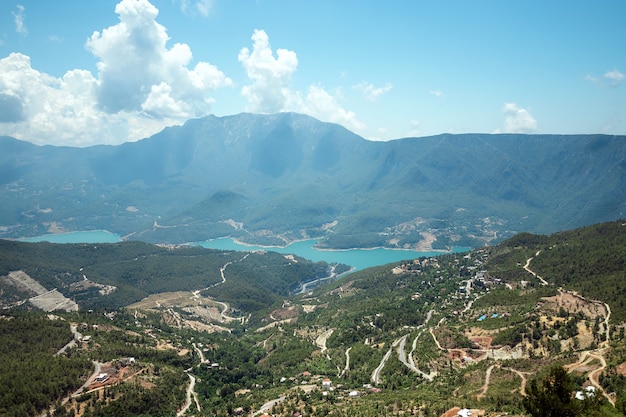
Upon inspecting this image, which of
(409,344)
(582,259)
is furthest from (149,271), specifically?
(582,259)

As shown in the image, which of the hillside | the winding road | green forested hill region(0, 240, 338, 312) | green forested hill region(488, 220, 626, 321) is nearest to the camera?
the hillside

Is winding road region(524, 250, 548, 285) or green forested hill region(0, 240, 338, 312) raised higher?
winding road region(524, 250, 548, 285)

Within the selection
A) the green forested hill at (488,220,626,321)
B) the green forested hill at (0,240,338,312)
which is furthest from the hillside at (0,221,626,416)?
the green forested hill at (0,240,338,312)

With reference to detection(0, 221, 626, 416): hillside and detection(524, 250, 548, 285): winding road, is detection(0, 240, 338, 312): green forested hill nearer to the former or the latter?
detection(0, 221, 626, 416): hillside

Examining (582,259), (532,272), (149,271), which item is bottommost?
(149,271)

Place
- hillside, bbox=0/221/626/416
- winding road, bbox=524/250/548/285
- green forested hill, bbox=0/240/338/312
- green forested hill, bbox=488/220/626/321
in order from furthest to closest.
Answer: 1. green forested hill, bbox=0/240/338/312
2. winding road, bbox=524/250/548/285
3. green forested hill, bbox=488/220/626/321
4. hillside, bbox=0/221/626/416

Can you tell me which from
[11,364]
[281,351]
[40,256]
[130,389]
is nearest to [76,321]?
[11,364]

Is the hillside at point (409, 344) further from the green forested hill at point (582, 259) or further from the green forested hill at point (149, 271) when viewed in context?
the green forested hill at point (149, 271)

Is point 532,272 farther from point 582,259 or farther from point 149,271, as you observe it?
point 149,271
